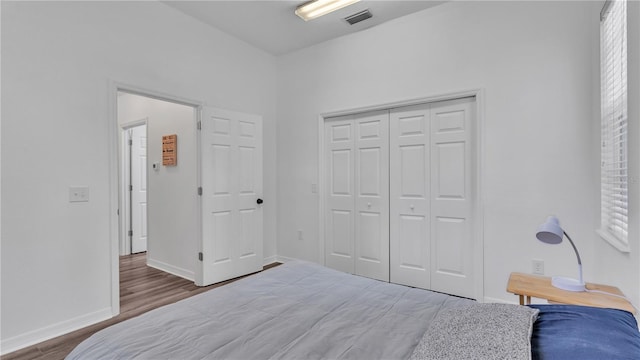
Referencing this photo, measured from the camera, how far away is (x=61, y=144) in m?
2.36

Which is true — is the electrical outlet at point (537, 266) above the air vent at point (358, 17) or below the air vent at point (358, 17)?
below

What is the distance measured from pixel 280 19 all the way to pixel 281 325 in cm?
315

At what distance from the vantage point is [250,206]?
12.6 feet

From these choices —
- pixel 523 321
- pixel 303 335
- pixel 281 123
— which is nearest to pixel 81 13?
pixel 281 123

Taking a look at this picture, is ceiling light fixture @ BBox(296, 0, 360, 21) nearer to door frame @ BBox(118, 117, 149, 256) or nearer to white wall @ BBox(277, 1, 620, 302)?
white wall @ BBox(277, 1, 620, 302)

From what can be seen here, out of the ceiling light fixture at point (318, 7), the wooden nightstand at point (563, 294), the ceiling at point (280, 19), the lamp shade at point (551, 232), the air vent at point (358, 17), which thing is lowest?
the wooden nightstand at point (563, 294)

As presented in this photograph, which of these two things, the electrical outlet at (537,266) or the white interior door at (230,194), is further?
the white interior door at (230,194)

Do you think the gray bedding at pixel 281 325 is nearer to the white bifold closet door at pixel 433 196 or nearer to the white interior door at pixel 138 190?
the white bifold closet door at pixel 433 196

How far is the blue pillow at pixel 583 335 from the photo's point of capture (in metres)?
0.88

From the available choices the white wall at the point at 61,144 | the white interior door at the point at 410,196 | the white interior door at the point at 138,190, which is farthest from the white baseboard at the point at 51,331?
the white interior door at the point at 410,196

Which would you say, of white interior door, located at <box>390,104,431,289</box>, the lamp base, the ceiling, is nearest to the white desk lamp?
the lamp base

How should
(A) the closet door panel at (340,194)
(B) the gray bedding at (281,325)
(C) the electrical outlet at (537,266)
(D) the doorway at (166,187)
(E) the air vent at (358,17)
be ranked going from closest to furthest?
(B) the gray bedding at (281,325)
(C) the electrical outlet at (537,266)
(E) the air vent at (358,17)
(D) the doorway at (166,187)
(A) the closet door panel at (340,194)

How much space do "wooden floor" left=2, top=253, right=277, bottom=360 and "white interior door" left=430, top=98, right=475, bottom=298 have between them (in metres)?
2.29

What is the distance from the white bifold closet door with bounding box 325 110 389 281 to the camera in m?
3.44
